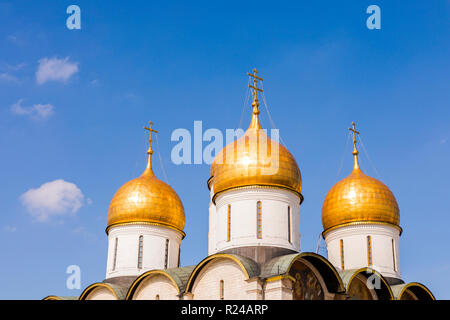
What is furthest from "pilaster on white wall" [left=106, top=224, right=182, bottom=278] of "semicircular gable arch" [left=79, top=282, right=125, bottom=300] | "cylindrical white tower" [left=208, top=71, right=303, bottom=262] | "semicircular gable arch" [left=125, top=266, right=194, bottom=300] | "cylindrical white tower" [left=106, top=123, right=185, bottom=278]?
"cylindrical white tower" [left=208, top=71, right=303, bottom=262]

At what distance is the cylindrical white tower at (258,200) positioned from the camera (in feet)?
56.2

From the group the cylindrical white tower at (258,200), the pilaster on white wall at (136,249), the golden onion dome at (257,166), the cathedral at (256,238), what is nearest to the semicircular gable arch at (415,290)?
the cathedral at (256,238)

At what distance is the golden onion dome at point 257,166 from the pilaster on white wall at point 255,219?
217mm

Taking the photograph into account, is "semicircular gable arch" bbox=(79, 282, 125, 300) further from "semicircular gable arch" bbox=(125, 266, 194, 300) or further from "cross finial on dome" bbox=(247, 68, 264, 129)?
"cross finial on dome" bbox=(247, 68, 264, 129)

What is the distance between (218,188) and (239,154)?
114cm

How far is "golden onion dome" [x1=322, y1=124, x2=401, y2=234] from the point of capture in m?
20.6

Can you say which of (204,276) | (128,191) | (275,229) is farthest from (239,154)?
(128,191)

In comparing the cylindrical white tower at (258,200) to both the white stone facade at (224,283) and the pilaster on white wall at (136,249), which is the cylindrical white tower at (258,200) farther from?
the pilaster on white wall at (136,249)

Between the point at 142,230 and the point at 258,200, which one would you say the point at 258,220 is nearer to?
the point at 258,200

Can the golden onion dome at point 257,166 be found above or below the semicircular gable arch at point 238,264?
above

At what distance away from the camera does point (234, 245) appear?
17219 millimetres

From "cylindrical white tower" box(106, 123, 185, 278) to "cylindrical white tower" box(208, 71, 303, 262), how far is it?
11.6ft
